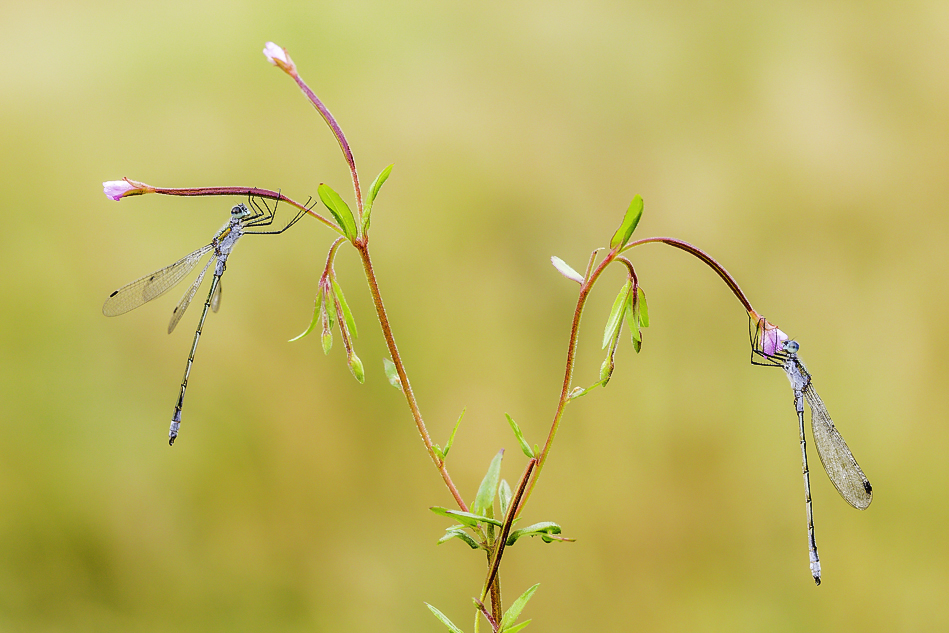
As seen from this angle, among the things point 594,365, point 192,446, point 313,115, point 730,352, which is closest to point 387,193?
point 313,115

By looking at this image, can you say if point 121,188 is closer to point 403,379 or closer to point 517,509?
point 403,379

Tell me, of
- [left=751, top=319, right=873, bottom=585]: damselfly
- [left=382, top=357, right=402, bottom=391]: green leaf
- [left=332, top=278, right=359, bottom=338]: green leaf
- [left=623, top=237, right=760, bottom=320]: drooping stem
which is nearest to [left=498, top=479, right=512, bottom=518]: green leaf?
Result: [left=382, top=357, right=402, bottom=391]: green leaf

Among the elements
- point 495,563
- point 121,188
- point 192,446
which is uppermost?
point 121,188

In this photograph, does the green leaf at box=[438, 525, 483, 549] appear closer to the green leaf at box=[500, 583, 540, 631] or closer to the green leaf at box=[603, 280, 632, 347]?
the green leaf at box=[500, 583, 540, 631]

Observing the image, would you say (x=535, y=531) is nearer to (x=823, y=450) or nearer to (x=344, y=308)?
(x=344, y=308)

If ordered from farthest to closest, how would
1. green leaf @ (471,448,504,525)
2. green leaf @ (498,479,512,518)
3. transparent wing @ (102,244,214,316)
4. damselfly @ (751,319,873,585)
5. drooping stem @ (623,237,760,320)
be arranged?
transparent wing @ (102,244,214,316)
damselfly @ (751,319,873,585)
green leaf @ (498,479,512,518)
green leaf @ (471,448,504,525)
drooping stem @ (623,237,760,320)

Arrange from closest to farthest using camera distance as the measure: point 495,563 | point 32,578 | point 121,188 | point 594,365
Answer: point 495,563 → point 121,188 → point 32,578 → point 594,365

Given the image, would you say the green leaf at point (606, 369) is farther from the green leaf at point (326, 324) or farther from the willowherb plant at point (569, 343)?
the green leaf at point (326, 324)
